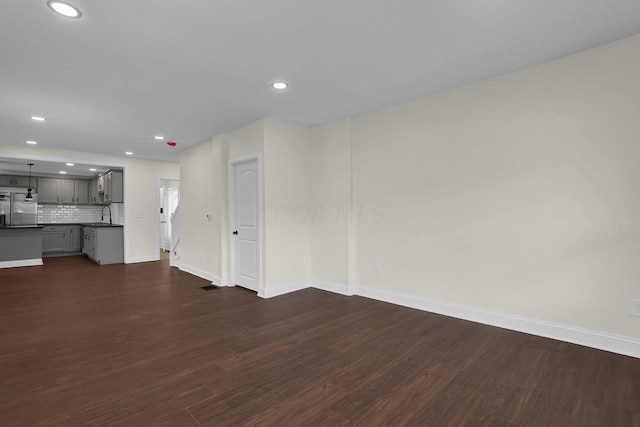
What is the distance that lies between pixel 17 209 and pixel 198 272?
6191mm

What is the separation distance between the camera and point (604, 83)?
8.65 feet

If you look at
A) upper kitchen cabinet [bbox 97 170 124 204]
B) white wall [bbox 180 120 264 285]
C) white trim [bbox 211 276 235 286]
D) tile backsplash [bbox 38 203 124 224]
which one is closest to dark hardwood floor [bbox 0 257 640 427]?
white trim [bbox 211 276 235 286]

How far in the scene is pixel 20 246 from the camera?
22.7 feet

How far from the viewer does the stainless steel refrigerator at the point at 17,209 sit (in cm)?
784

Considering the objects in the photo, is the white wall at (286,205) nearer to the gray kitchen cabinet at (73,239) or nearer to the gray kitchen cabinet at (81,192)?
the gray kitchen cabinet at (73,239)

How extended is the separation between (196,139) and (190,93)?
232 centimetres

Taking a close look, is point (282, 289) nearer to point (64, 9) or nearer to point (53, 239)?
point (64, 9)

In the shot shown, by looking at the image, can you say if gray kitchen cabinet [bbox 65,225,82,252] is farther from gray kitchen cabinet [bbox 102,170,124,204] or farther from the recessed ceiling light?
the recessed ceiling light

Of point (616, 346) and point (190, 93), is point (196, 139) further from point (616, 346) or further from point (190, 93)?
point (616, 346)

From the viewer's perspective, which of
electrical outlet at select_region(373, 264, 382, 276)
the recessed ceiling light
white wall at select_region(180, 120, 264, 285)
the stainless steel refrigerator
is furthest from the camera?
the stainless steel refrigerator

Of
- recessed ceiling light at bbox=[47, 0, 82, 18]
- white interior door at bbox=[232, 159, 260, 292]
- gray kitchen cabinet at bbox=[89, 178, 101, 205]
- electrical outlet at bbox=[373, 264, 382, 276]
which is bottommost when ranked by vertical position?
electrical outlet at bbox=[373, 264, 382, 276]

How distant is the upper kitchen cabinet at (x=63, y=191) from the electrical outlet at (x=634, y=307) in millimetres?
12057

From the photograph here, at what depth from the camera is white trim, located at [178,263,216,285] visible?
5545 millimetres

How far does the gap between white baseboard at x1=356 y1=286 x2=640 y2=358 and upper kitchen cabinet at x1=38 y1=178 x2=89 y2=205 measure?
991 centimetres
